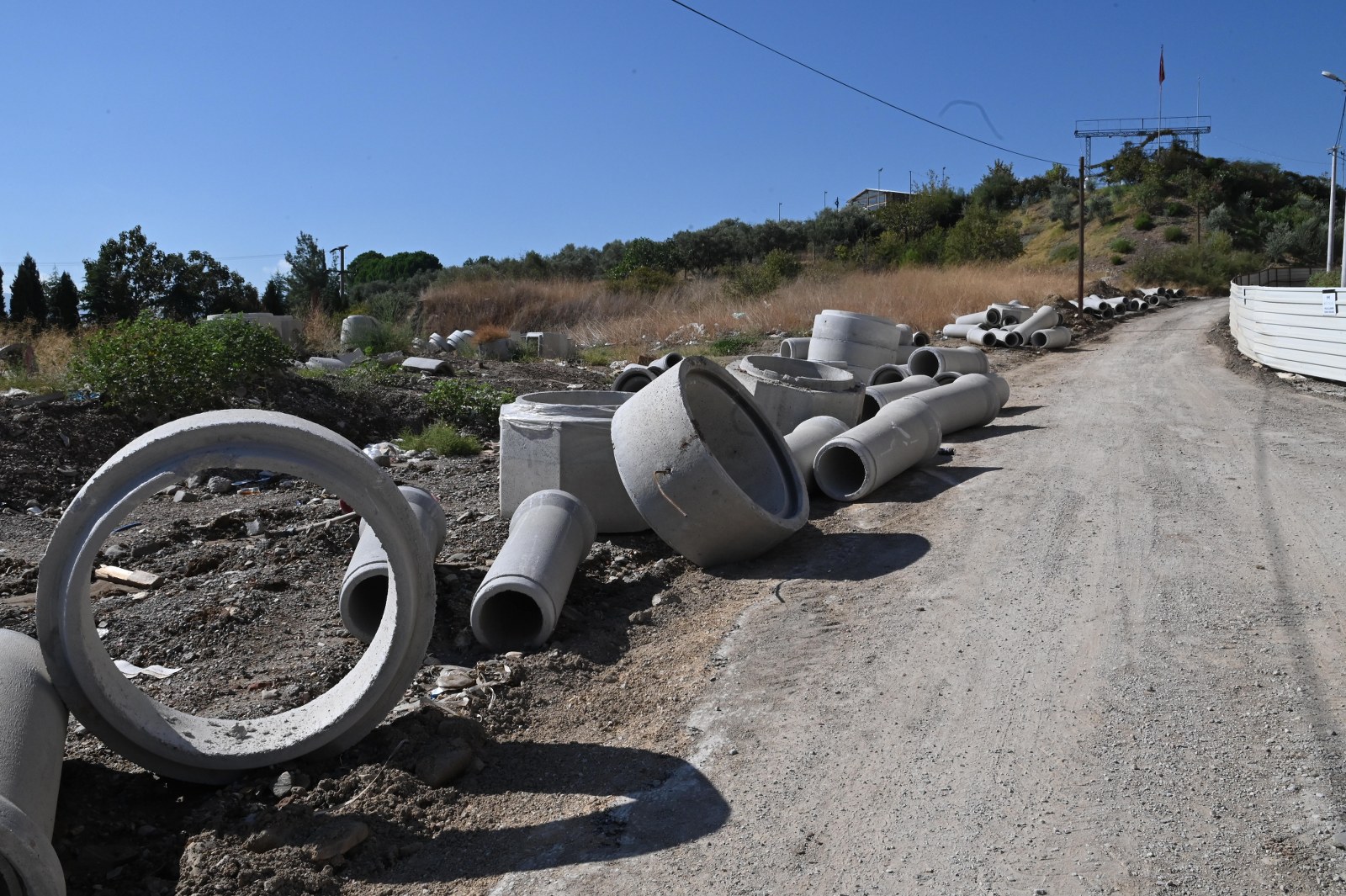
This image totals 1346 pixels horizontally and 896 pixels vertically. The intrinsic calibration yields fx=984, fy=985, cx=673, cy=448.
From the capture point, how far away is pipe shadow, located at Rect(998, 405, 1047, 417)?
12172 millimetres

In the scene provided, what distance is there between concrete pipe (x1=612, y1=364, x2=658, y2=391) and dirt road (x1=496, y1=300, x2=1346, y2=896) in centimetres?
433

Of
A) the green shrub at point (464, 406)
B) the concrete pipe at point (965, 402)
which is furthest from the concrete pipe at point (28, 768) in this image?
the green shrub at point (464, 406)

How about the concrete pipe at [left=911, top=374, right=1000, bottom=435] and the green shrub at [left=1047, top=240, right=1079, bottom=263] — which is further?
the green shrub at [left=1047, top=240, right=1079, bottom=263]

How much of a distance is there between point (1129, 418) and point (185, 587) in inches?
381

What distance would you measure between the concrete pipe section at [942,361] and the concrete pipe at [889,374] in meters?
0.27

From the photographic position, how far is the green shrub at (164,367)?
11328mm

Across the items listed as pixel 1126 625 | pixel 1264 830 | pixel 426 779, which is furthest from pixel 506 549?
pixel 1264 830

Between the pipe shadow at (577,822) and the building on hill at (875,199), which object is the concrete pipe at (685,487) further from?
the building on hill at (875,199)

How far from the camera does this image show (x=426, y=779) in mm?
3975

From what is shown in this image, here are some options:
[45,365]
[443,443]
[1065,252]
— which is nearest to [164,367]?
[443,443]

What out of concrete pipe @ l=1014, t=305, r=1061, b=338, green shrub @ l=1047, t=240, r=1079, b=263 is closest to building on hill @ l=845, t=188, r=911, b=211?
green shrub @ l=1047, t=240, r=1079, b=263

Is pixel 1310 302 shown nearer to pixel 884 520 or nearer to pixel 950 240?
pixel 884 520

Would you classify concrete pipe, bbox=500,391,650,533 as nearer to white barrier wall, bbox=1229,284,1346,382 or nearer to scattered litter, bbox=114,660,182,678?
scattered litter, bbox=114,660,182,678

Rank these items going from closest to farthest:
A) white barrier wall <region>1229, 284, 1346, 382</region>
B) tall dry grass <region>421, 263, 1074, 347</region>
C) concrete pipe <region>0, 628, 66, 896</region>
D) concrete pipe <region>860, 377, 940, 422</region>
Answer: concrete pipe <region>0, 628, 66, 896</region> < concrete pipe <region>860, 377, 940, 422</region> < white barrier wall <region>1229, 284, 1346, 382</region> < tall dry grass <region>421, 263, 1074, 347</region>
